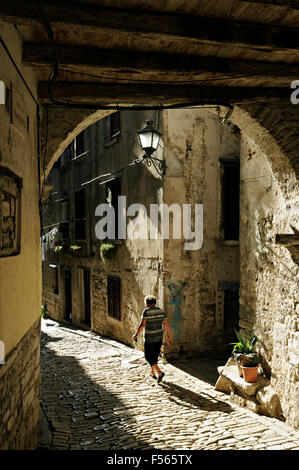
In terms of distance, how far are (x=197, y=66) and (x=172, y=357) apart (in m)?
6.53

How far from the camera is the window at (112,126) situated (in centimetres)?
1096

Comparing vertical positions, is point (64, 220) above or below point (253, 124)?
below

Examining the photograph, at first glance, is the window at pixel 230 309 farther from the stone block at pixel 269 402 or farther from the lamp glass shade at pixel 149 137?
the lamp glass shade at pixel 149 137

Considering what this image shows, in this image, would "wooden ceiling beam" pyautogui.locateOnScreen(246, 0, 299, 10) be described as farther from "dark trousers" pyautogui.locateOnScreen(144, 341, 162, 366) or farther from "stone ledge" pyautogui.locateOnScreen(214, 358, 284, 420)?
"dark trousers" pyautogui.locateOnScreen(144, 341, 162, 366)

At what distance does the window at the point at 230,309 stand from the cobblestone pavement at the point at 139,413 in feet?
6.10

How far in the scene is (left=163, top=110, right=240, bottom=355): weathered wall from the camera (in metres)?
8.59

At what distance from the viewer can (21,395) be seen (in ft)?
11.3

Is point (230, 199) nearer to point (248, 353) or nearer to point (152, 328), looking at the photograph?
point (152, 328)

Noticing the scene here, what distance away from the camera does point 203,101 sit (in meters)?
4.34

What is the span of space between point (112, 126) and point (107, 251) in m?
3.79

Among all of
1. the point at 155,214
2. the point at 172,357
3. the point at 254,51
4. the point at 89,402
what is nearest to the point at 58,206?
the point at 155,214

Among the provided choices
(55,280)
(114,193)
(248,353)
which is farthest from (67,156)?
(248,353)

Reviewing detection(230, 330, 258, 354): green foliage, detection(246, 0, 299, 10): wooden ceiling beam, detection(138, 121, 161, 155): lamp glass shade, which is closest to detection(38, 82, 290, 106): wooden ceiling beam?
detection(246, 0, 299, 10): wooden ceiling beam

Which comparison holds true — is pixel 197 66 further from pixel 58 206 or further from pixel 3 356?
pixel 58 206
